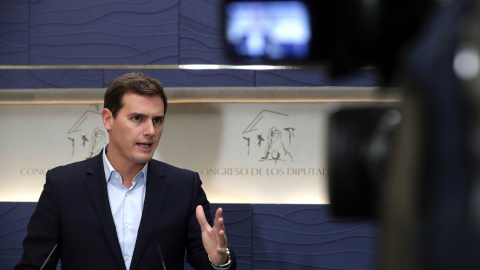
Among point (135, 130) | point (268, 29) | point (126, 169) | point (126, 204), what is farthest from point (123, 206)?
point (268, 29)

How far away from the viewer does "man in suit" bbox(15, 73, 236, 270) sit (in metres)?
2.21

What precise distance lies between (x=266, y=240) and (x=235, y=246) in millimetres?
206

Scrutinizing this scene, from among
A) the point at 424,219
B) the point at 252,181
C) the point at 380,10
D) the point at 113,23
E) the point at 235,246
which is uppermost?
the point at 113,23

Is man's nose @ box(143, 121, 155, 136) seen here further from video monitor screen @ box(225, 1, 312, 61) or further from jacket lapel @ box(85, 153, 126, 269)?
video monitor screen @ box(225, 1, 312, 61)

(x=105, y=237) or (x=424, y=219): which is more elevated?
(x=424, y=219)

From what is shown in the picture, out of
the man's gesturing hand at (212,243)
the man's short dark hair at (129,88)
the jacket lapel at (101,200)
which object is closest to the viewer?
the man's gesturing hand at (212,243)

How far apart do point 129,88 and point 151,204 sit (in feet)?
1.28

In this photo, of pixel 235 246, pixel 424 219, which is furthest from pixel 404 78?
pixel 235 246

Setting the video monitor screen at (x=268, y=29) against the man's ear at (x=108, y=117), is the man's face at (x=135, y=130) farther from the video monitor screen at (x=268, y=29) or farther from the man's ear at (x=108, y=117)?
the video monitor screen at (x=268, y=29)

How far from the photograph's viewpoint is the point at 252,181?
4676 mm

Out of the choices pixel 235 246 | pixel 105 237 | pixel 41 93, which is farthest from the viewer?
pixel 41 93

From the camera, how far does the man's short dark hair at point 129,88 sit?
230cm

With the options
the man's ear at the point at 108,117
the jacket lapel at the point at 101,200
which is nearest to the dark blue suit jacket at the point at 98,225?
the jacket lapel at the point at 101,200

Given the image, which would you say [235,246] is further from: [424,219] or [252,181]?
[424,219]
